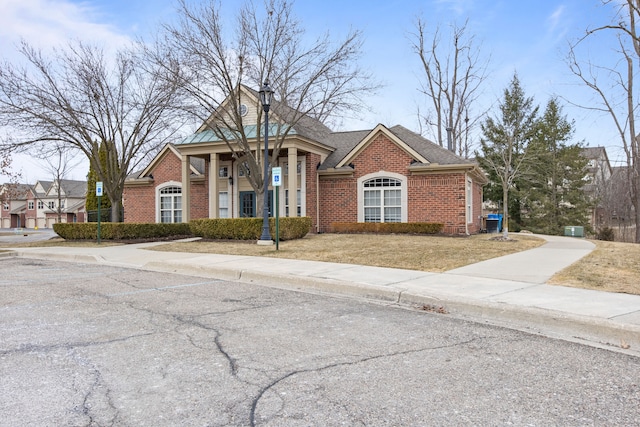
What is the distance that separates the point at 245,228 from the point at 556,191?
960 inches

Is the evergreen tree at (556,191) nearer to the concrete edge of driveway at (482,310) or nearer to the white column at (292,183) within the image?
the white column at (292,183)

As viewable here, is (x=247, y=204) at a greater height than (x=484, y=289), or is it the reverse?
(x=247, y=204)

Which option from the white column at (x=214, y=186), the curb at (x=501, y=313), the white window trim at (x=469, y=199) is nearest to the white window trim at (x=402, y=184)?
the white window trim at (x=469, y=199)

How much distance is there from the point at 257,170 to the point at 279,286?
11.4 meters

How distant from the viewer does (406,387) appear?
369 cm

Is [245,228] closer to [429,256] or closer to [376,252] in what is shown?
[376,252]

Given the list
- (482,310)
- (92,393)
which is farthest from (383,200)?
(92,393)

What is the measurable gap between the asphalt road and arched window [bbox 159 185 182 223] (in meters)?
20.1

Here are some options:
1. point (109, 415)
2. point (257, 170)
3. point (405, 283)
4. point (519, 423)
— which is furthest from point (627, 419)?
point (257, 170)

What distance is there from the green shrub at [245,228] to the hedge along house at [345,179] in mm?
2042

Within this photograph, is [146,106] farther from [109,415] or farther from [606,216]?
[606,216]

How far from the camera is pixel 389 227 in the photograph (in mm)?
20844

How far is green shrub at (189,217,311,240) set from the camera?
17766 millimetres

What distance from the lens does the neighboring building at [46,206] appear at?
67750mm
